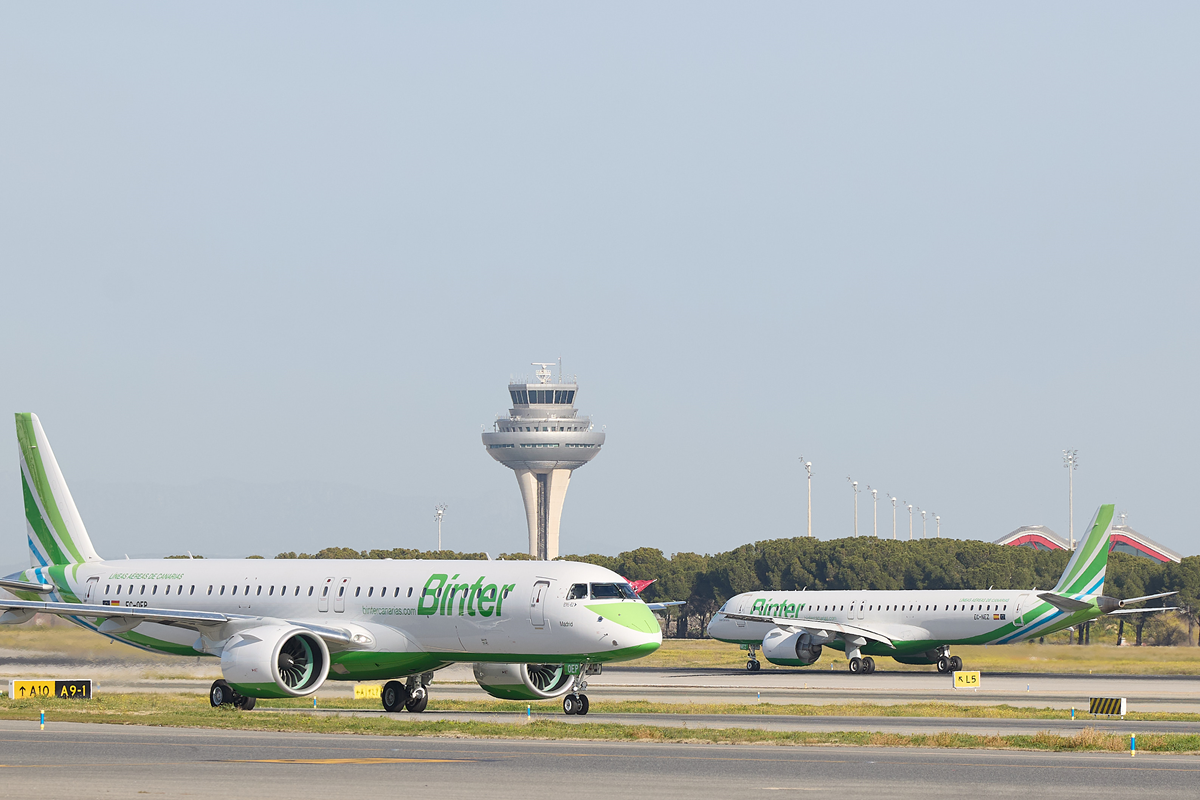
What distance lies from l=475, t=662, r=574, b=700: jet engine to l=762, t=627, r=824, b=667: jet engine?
3668 centimetres

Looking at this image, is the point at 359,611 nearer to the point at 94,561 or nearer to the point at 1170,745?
the point at 94,561

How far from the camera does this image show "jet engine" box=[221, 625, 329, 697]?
126 ft

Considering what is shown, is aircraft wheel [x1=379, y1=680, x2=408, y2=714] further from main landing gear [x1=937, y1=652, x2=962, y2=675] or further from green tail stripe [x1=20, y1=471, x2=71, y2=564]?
main landing gear [x1=937, y1=652, x2=962, y2=675]

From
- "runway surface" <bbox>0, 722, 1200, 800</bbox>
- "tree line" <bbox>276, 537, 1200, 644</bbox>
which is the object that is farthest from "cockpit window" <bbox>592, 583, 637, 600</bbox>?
"tree line" <bbox>276, 537, 1200, 644</bbox>

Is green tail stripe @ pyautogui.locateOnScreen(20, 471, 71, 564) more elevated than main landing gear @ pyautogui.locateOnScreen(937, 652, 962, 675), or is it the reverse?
green tail stripe @ pyautogui.locateOnScreen(20, 471, 71, 564)

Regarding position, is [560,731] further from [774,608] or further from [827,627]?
[774,608]

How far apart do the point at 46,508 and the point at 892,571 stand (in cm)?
9010

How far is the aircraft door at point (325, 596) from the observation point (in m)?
41.7

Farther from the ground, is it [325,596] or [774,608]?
[774,608]

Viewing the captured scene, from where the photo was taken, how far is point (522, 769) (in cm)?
A: 2534

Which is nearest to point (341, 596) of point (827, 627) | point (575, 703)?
point (575, 703)

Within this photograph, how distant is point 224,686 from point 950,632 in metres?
43.0

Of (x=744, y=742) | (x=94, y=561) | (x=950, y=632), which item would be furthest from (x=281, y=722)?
(x=950, y=632)

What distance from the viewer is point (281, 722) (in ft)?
116
